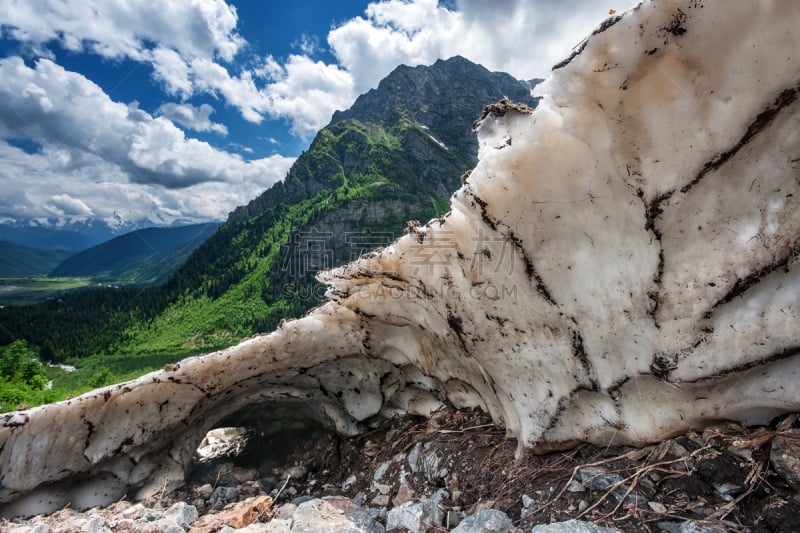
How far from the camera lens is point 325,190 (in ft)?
549

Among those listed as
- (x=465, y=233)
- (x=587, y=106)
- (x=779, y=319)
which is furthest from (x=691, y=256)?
(x=465, y=233)

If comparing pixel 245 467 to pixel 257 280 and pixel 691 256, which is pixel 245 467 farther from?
pixel 257 280

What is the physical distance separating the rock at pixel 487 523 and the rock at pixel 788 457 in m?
1.44

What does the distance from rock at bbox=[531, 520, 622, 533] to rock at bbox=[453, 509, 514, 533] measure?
207 millimetres

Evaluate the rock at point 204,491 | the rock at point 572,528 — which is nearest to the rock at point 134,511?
the rock at point 204,491

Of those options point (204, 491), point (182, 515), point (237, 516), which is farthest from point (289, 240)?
point (237, 516)

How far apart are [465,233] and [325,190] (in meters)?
171

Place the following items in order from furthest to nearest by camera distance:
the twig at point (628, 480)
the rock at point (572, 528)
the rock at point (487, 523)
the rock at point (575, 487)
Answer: the rock at point (575, 487) → the rock at point (487, 523) → the twig at point (628, 480) → the rock at point (572, 528)

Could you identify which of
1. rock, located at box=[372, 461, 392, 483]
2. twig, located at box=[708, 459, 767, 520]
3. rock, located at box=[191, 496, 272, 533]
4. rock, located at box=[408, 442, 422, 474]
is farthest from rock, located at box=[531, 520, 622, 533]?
rock, located at box=[191, 496, 272, 533]

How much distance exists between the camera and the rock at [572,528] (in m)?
2.13

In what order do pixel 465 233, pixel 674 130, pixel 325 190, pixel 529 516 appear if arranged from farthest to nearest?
pixel 325 190, pixel 465 233, pixel 529 516, pixel 674 130

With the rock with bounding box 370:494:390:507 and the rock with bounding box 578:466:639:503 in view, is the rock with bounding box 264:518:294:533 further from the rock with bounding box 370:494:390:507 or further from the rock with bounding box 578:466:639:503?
the rock with bounding box 578:466:639:503

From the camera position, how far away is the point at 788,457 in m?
1.95

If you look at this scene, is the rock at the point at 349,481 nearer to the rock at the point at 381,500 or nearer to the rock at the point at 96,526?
the rock at the point at 381,500
